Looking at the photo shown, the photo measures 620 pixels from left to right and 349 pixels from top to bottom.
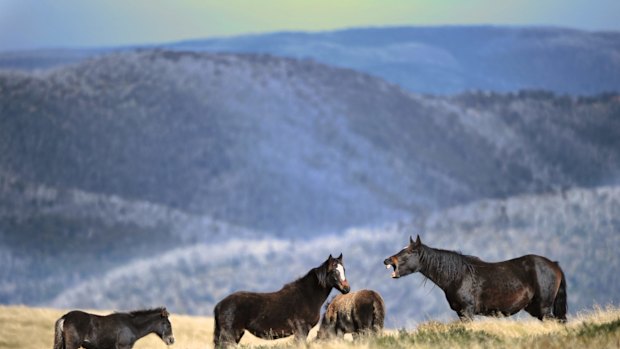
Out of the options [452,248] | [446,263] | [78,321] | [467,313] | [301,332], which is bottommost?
[301,332]

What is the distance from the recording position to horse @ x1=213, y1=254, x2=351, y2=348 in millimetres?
23344

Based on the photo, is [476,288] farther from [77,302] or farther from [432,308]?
[77,302]

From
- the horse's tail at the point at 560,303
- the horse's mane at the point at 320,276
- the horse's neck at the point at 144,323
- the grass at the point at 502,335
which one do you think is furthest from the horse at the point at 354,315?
the horse's tail at the point at 560,303

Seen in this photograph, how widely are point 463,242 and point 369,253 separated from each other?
61.3 ft

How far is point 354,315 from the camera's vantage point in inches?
925

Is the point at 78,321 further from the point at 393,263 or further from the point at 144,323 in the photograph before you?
the point at 393,263

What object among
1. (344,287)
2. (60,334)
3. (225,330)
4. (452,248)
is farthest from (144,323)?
(452,248)

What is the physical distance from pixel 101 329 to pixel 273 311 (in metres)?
3.05

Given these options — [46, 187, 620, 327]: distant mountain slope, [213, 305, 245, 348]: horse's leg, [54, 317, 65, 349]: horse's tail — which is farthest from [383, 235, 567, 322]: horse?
[46, 187, 620, 327]: distant mountain slope

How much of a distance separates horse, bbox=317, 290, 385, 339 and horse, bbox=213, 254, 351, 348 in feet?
1.08

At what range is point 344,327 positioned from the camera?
23594 millimetres

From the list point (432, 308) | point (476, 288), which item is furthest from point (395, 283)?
point (476, 288)

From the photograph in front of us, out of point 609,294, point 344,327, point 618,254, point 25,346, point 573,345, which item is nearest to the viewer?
point 573,345

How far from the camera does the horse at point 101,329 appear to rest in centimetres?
2348
